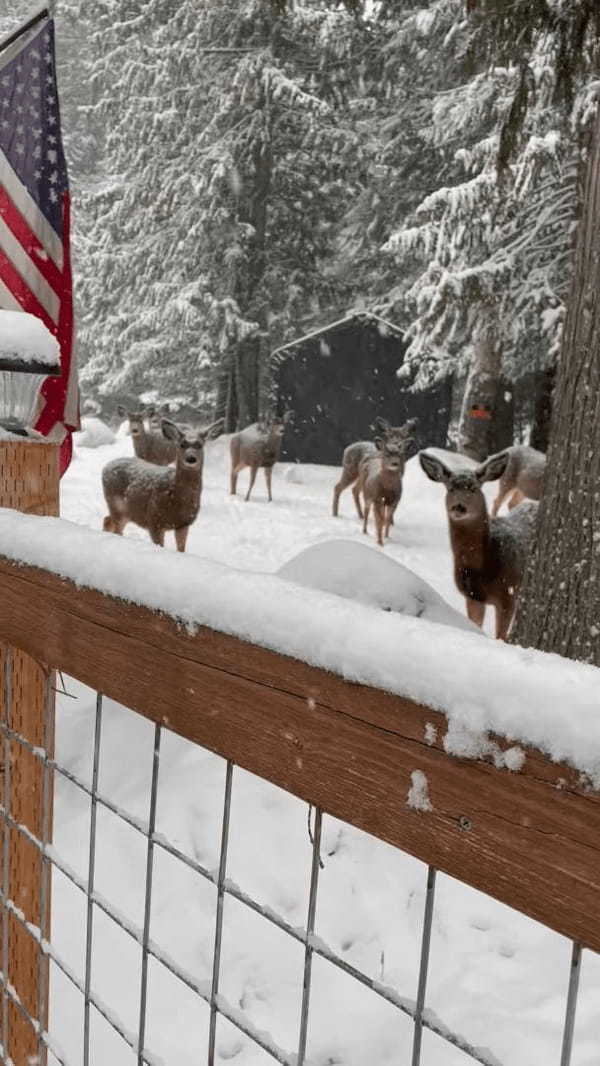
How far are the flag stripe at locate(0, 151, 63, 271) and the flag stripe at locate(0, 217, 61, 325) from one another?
0.44ft

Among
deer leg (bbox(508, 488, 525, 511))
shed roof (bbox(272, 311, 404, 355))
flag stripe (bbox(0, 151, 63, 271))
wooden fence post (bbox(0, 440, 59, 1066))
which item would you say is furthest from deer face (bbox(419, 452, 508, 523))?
shed roof (bbox(272, 311, 404, 355))

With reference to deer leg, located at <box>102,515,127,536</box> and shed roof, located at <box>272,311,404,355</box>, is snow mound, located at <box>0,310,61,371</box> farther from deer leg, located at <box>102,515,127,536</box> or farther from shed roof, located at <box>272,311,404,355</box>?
shed roof, located at <box>272,311,404,355</box>

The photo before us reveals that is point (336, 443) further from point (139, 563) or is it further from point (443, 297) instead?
point (139, 563)

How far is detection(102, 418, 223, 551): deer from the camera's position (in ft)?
34.4

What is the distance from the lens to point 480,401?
1803 centimetres

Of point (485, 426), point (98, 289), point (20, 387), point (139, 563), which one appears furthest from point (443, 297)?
point (98, 289)

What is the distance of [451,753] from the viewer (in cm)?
84

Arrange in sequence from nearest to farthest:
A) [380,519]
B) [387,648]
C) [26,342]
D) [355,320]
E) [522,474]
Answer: [387,648] → [26,342] → [380,519] → [522,474] → [355,320]

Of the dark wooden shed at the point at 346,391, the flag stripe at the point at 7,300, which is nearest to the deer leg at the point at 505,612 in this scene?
the flag stripe at the point at 7,300

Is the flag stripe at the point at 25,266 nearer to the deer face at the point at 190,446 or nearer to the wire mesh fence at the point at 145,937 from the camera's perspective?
the wire mesh fence at the point at 145,937

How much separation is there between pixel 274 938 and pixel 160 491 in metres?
7.72

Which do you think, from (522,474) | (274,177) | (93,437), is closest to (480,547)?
(522,474)

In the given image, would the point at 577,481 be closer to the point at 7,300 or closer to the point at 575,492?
the point at 575,492

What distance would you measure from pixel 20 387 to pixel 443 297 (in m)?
11.9
